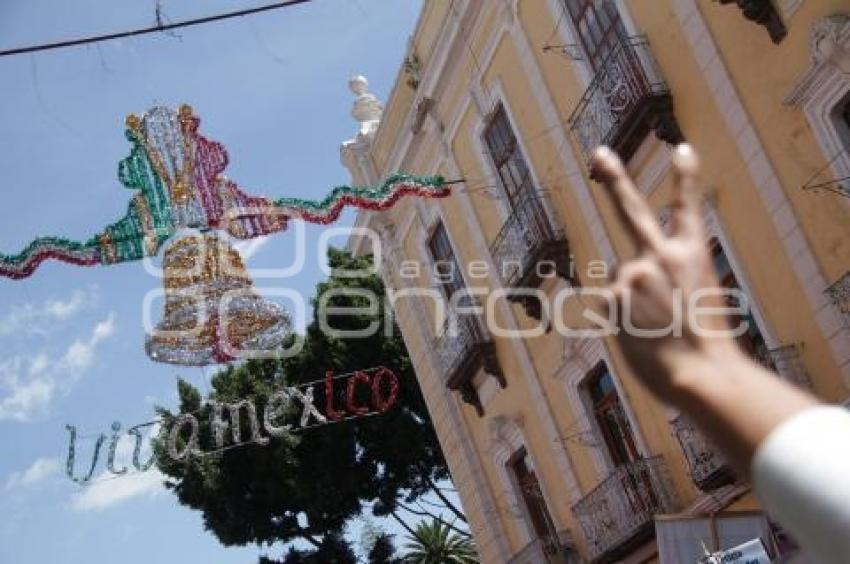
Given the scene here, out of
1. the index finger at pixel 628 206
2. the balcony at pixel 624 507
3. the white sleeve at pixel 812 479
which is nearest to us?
the white sleeve at pixel 812 479

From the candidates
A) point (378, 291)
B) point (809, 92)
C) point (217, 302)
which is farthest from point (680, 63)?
point (378, 291)

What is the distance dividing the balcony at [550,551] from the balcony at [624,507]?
1035 mm

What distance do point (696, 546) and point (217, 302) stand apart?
19.7 ft

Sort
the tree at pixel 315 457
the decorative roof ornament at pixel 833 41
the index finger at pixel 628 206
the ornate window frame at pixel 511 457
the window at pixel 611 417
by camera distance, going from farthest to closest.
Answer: the tree at pixel 315 457 < the ornate window frame at pixel 511 457 < the window at pixel 611 417 < the decorative roof ornament at pixel 833 41 < the index finger at pixel 628 206

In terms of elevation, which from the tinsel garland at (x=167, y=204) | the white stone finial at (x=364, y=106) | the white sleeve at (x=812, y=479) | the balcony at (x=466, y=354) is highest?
the white stone finial at (x=364, y=106)

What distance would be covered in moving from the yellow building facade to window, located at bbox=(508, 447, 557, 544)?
0.04 m

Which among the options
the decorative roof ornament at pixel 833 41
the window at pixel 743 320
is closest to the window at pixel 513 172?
the window at pixel 743 320

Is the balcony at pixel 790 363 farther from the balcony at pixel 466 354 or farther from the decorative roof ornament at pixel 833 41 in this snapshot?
the balcony at pixel 466 354

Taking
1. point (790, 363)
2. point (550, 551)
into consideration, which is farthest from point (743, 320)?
point (550, 551)

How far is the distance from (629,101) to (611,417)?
4.61m

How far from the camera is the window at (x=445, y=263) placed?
59.5 ft

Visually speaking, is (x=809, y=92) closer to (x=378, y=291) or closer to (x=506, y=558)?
(x=506, y=558)

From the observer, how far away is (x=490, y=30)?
619 inches

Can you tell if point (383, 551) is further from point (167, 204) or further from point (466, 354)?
point (167, 204)
